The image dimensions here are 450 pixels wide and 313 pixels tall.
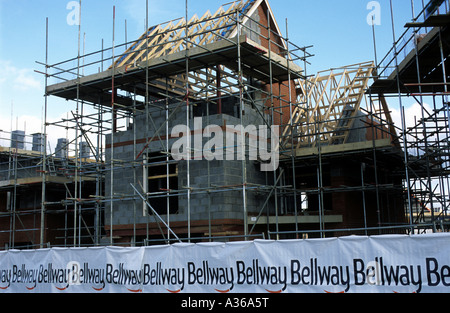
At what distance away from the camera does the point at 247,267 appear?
10.9m

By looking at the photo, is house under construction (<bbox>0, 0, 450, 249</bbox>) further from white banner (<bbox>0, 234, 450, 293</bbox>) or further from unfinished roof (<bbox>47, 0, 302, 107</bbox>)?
white banner (<bbox>0, 234, 450, 293</bbox>)

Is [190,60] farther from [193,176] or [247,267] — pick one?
[247,267]

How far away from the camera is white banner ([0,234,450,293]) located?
8969mm

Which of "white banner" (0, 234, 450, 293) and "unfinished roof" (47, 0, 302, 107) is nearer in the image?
"white banner" (0, 234, 450, 293)

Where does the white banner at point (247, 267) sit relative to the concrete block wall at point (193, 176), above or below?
below

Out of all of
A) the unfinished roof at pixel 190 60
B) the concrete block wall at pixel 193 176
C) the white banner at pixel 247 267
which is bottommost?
the white banner at pixel 247 267

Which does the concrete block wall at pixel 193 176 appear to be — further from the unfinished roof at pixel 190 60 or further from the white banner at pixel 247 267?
the white banner at pixel 247 267

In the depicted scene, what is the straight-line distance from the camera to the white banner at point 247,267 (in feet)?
29.4

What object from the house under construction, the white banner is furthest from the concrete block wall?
the white banner

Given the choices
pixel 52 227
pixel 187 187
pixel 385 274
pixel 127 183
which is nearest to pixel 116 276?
pixel 187 187

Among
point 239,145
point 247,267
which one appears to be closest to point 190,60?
Answer: point 239,145

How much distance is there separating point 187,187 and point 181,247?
5.53m

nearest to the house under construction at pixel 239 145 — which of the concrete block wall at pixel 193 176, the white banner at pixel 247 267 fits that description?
the concrete block wall at pixel 193 176
